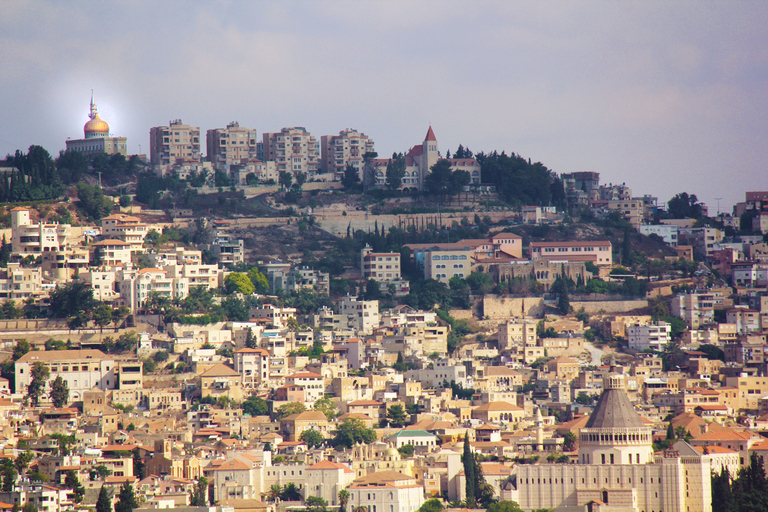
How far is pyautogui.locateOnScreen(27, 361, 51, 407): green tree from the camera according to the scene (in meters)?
71.9

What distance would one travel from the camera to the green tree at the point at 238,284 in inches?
3334

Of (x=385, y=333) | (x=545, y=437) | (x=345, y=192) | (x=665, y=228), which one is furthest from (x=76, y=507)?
(x=665, y=228)

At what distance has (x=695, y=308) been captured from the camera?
8812 cm

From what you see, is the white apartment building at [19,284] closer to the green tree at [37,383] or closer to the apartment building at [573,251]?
the green tree at [37,383]

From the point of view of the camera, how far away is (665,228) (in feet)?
336

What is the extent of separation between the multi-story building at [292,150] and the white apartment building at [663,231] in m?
20.9

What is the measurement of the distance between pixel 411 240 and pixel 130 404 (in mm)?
26843

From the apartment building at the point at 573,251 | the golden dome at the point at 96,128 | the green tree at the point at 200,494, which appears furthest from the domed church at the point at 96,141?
the green tree at the point at 200,494

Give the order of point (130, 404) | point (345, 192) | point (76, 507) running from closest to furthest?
point (76, 507) < point (130, 404) < point (345, 192)

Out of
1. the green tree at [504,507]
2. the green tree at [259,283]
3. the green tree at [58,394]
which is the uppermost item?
the green tree at [259,283]

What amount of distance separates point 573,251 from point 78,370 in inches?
1243

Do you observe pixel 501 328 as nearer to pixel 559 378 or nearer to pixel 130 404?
pixel 559 378

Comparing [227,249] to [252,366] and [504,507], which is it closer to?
[252,366]

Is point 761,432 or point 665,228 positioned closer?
point 761,432
